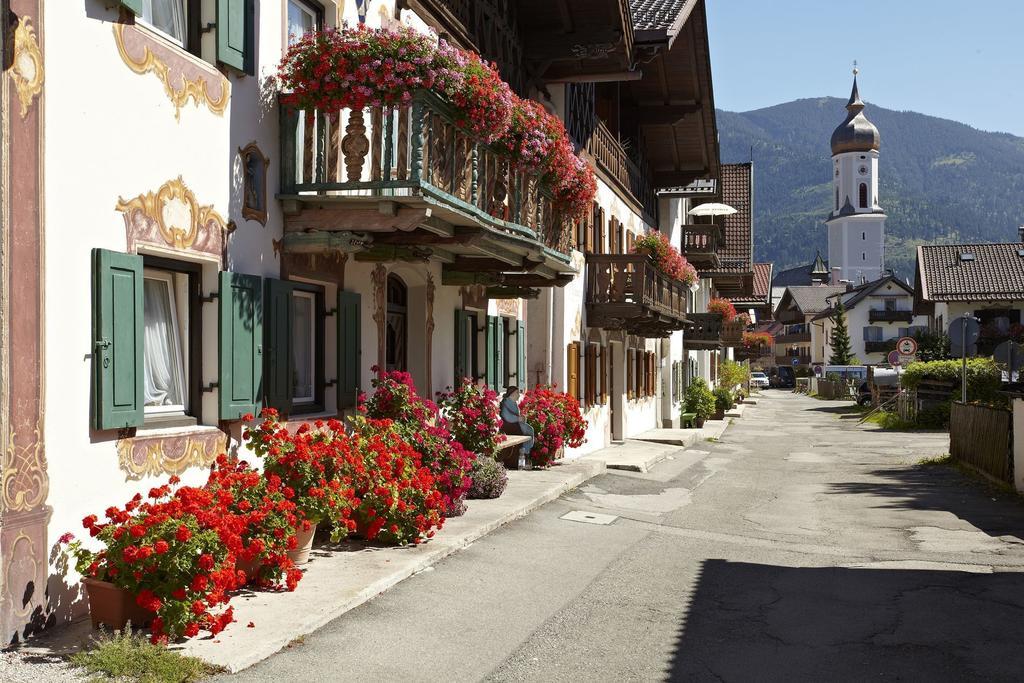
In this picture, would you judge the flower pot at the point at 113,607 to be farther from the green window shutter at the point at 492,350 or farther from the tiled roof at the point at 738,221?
the tiled roof at the point at 738,221

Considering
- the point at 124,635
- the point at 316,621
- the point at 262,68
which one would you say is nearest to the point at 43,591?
the point at 124,635

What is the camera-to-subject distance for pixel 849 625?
812 centimetres

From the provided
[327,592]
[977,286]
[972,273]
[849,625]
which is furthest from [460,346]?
[972,273]

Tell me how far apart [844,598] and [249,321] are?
516 cm

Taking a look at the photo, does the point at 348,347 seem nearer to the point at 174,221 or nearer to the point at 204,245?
the point at 204,245

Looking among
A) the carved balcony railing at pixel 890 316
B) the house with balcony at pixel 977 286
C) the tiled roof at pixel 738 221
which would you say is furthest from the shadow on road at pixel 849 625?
the carved balcony railing at pixel 890 316

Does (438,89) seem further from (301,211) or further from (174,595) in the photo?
(174,595)

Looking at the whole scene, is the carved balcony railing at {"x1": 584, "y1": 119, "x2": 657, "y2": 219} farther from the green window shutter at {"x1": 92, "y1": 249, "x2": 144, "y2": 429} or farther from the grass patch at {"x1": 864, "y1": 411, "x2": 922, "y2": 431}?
the green window shutter at {"x1": 92, "y1": 249, "x2": 144, "y2": 429}

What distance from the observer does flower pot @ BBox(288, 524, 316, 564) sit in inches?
333

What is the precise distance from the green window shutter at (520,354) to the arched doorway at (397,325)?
4260mm

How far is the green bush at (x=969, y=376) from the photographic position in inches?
1235

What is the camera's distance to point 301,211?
977cm

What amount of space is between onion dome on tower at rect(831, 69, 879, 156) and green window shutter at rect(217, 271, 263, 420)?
6506 inches

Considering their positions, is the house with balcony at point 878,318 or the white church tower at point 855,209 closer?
the house with balcony at point 878,318
